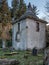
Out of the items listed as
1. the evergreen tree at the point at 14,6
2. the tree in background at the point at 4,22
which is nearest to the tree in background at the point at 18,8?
the evergreen tree at the point at 14,6

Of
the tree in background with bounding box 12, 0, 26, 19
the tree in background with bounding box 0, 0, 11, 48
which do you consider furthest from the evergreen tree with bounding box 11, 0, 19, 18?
the tree in background with bounding box 0, 0, 11, 48

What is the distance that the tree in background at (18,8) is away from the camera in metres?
39.6

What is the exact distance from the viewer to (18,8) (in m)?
42.5

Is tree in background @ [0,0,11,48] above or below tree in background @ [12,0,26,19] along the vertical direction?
below

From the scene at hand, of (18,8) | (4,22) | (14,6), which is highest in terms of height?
(14,6)

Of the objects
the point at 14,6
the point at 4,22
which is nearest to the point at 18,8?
the point at 14,6

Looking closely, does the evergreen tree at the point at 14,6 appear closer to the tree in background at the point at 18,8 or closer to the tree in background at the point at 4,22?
the tree in background at the point at 18,8

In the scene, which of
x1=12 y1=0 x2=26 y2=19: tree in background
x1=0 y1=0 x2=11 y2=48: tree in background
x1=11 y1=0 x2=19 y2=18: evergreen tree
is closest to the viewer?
x1=0 y1=0 x2=11 y2=48: tree in background

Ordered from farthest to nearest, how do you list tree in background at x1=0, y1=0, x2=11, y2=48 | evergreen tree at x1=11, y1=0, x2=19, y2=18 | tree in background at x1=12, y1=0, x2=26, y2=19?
evergreen tree at x1=11, y1=0, x2=19, y2=18 → tree in background at x1=12, y1=0, x2=26, y2=19 → tree in background at x1=0, y1=0, x2=11, y2=48

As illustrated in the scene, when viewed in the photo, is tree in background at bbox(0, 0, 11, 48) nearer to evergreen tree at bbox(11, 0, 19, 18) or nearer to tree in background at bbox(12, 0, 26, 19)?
tree in background at bbox(12, 0, 26, 19)

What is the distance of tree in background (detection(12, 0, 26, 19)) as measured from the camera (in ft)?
130

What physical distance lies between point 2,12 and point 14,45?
527 inches

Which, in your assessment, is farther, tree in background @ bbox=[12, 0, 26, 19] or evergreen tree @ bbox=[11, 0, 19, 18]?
evergreen tree @ bbox=[11, 0, 19, 18]

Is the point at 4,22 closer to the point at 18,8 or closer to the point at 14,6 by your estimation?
the point at 18,8
